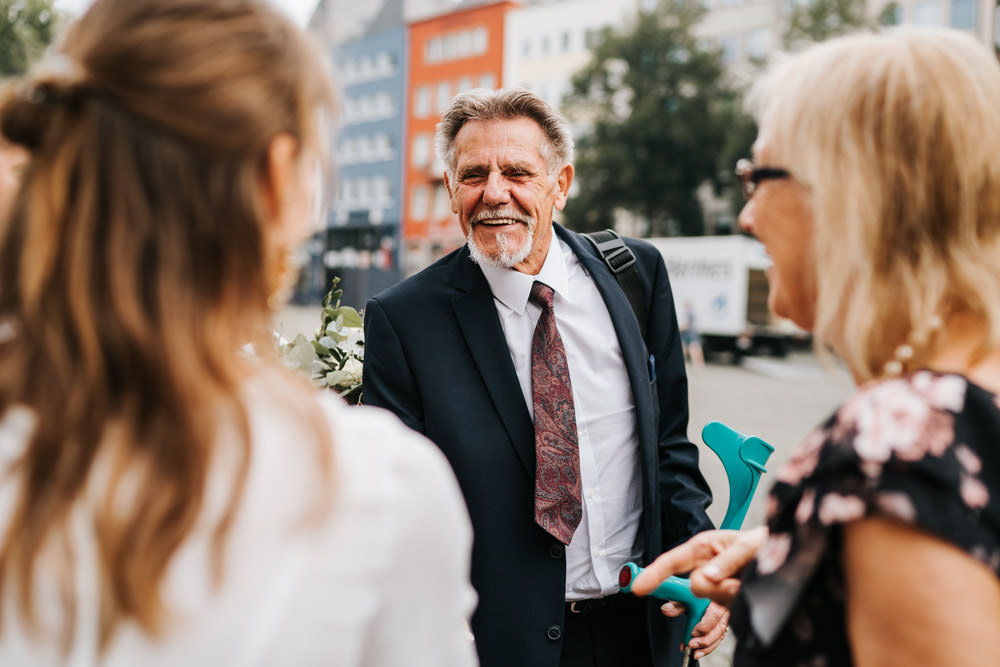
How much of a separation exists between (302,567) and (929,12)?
124 feet

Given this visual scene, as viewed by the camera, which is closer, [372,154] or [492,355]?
[492,355]

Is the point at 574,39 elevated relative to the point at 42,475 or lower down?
elevated

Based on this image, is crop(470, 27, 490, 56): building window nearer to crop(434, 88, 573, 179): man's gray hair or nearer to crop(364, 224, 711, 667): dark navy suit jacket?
crop(434, 88, 573, 179): man's gray hair

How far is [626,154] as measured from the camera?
32.4 metres

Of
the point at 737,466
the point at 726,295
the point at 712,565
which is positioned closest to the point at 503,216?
the point at 737,466

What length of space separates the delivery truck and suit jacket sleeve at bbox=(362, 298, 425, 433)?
64.0ft

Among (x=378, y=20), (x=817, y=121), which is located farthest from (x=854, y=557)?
(x=378, y=20)

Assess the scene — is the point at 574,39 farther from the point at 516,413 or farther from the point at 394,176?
the point at 516,413

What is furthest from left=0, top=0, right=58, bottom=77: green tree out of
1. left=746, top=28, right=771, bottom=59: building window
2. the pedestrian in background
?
left=746, top=28, right=771, bottom=59: building window

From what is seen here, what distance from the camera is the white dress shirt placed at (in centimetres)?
223

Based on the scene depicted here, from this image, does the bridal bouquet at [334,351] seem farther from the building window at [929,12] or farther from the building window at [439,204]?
the building window at [439,204]

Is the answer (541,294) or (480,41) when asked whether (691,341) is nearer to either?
(541,294)

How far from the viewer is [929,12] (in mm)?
31953

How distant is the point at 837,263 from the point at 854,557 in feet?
1.41
